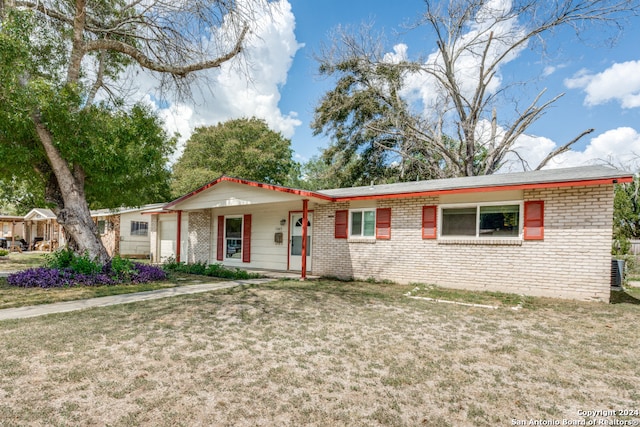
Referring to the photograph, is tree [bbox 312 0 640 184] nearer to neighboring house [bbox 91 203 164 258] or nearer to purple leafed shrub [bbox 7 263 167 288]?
neighboring house [bbox 91 203 164 258]

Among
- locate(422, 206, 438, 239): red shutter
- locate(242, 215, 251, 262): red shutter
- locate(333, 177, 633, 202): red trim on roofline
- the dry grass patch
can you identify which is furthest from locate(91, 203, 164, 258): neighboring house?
locate(422, 206, 438, 239): red shutter

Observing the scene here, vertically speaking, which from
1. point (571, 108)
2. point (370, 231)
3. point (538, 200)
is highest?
point (571, 108)

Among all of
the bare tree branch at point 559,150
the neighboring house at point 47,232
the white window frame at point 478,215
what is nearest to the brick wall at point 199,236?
the white window frame at point 478,215

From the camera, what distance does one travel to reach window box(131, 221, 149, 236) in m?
18.8

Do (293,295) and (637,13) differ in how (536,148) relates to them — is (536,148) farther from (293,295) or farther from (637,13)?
(293,295)

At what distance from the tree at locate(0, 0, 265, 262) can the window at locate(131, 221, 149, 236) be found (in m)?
9.09

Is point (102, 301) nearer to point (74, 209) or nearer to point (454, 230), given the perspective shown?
point (74, 209)

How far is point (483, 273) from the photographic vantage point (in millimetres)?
8305

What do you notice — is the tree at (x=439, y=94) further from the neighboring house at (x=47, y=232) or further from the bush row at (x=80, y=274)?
the neighboring house at (x=47, y=232)

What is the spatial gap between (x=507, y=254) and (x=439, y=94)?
47.9 feet

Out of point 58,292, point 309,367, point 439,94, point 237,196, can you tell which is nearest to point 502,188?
point 309,367

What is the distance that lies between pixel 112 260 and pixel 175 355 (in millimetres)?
6785

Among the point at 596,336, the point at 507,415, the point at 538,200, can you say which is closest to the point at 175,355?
the point at 507,415

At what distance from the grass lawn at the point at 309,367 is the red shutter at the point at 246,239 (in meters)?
7.39
